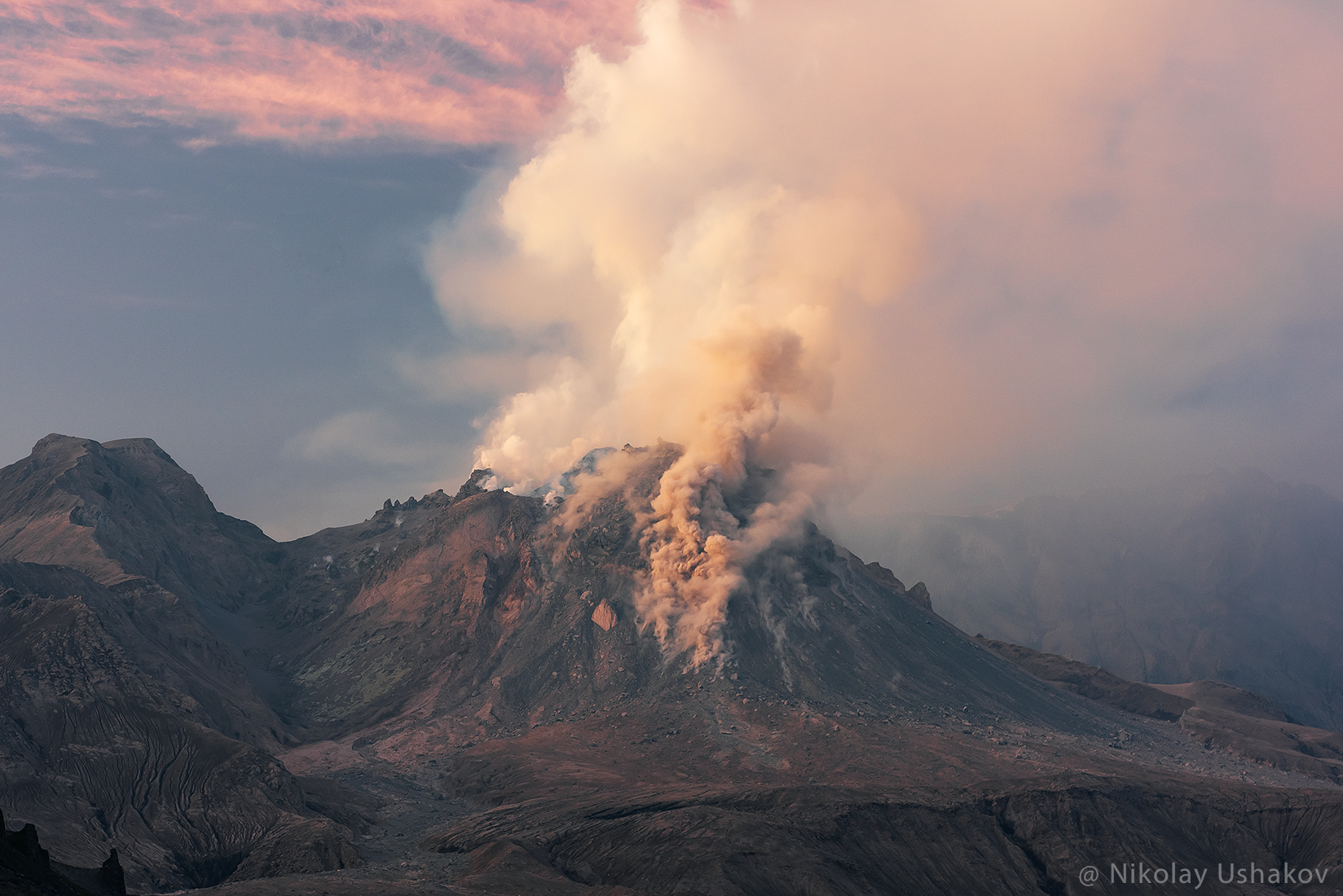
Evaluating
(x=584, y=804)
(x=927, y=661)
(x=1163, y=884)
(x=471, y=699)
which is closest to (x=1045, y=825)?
(x=1163, y=884)

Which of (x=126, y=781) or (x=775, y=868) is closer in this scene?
(x=775, y=868)

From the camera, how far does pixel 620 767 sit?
5969 inches

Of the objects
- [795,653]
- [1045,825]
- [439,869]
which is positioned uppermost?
[795,653]

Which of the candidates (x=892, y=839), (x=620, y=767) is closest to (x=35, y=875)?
(x=892, y=839)

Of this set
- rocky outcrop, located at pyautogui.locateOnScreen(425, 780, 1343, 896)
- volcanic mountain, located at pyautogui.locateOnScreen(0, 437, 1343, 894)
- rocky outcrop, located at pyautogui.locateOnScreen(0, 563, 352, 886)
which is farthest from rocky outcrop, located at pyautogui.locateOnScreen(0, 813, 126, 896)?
rocky outcrop, located at pyautogui.locateOnScreen(0, 563, 352, 886)

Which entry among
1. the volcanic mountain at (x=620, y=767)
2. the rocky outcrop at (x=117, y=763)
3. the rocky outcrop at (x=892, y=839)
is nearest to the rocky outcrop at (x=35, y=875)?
the volcanic mountain at (x=620, y=767)

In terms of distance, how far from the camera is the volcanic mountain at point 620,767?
113m

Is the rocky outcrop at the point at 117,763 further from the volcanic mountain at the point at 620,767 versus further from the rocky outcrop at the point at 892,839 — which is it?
the rocky outcrop at the point at 892,839

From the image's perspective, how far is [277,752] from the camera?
168m

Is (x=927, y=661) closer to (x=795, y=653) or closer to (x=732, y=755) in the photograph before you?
(x=795, y=653)

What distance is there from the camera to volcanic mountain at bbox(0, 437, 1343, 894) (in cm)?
11306

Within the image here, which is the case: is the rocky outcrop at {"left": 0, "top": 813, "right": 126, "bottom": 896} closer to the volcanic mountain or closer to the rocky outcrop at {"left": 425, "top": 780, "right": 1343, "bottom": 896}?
the volcanic mountain

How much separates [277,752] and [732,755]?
69843mm

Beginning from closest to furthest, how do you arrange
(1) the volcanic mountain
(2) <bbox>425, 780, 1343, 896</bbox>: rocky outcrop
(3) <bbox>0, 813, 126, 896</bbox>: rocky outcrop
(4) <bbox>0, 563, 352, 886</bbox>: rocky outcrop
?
(3) <bbox>0, 813, 126, 896</bbox>: rocky outcrop, (2) <bbox>425, 780, 1343, 896</bbox>: rocky outcrop, (1) the volcanic mountain, (4) <bbox>0, 563, 352, 886</bbox>: rocky outcrop
